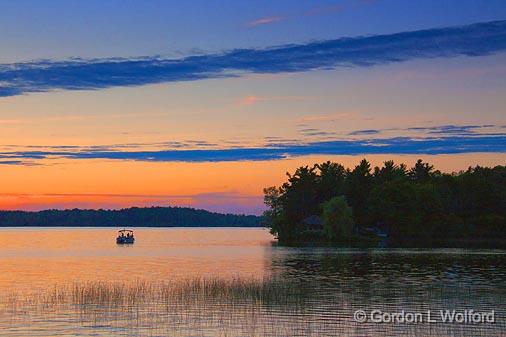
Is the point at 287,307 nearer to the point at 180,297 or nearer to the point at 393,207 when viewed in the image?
the point at 180,297

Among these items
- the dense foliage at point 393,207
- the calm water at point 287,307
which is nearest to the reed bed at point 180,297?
the calm water at point 287,307

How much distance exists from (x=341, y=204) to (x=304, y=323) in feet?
401

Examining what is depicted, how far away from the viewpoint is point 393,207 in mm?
168000

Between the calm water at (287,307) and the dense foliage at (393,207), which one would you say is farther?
the dense foliage at (393,207)

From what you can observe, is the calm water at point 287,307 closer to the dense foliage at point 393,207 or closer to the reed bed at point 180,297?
the reed bed at point 180,297

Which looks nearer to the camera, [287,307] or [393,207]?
[287,307]

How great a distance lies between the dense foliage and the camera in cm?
16825

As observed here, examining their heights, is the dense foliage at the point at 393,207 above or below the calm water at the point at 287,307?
above

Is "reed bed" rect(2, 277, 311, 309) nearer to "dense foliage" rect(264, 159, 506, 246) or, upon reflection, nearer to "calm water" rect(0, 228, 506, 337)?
"calm water" rect(0, 228, 506, 337)

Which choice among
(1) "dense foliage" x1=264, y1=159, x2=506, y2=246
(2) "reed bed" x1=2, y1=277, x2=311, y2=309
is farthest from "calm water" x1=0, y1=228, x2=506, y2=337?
(1) "dense foliage" x1=264, y1=159, x2=506, y2=246

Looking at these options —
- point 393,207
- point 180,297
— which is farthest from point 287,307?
point 393,207

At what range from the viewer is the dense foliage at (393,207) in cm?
16825

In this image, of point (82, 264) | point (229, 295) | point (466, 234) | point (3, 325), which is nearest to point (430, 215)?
point (466, 234)

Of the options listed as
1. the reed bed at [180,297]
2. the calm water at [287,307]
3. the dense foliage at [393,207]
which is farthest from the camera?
the dense foliage at [393,207]
